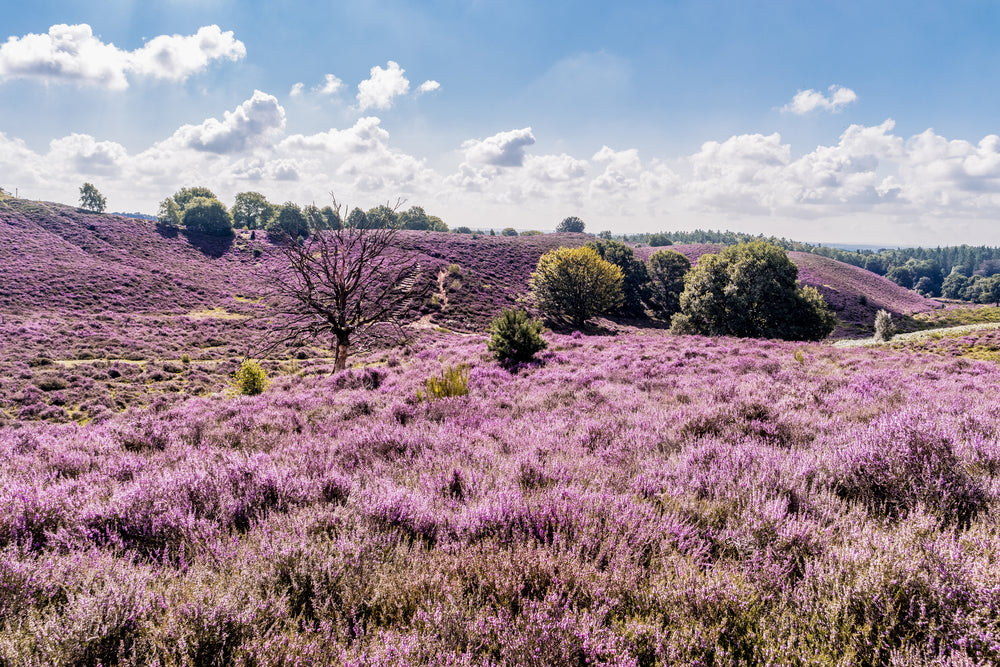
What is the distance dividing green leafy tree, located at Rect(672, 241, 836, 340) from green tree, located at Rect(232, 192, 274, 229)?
104 metres

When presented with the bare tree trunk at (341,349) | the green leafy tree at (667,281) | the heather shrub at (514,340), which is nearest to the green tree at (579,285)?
the green leafy tree at (667,281)

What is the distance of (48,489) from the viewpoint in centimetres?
386

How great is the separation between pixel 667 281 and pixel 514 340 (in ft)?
186

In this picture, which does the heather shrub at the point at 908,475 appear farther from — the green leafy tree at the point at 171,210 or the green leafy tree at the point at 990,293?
the green leafy tree at the point at 990,293

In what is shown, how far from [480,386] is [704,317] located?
34.2 m

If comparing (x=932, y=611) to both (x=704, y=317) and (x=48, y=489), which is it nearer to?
(x=48, y=489)

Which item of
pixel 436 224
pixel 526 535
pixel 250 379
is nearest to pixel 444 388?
pixel 526 535

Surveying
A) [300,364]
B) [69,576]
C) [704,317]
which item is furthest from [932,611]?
[704,317]

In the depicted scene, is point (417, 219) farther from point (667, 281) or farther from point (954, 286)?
point (954, 286)

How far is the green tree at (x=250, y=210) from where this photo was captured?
344ft

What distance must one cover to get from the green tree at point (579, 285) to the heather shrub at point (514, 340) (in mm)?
35965

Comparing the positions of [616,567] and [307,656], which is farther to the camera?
[616,567]

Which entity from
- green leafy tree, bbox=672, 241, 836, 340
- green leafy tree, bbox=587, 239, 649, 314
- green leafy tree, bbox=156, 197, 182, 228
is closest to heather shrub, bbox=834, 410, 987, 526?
green leafy tree, bbox=672, 241, 836, 340

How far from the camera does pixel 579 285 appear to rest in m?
49.9
